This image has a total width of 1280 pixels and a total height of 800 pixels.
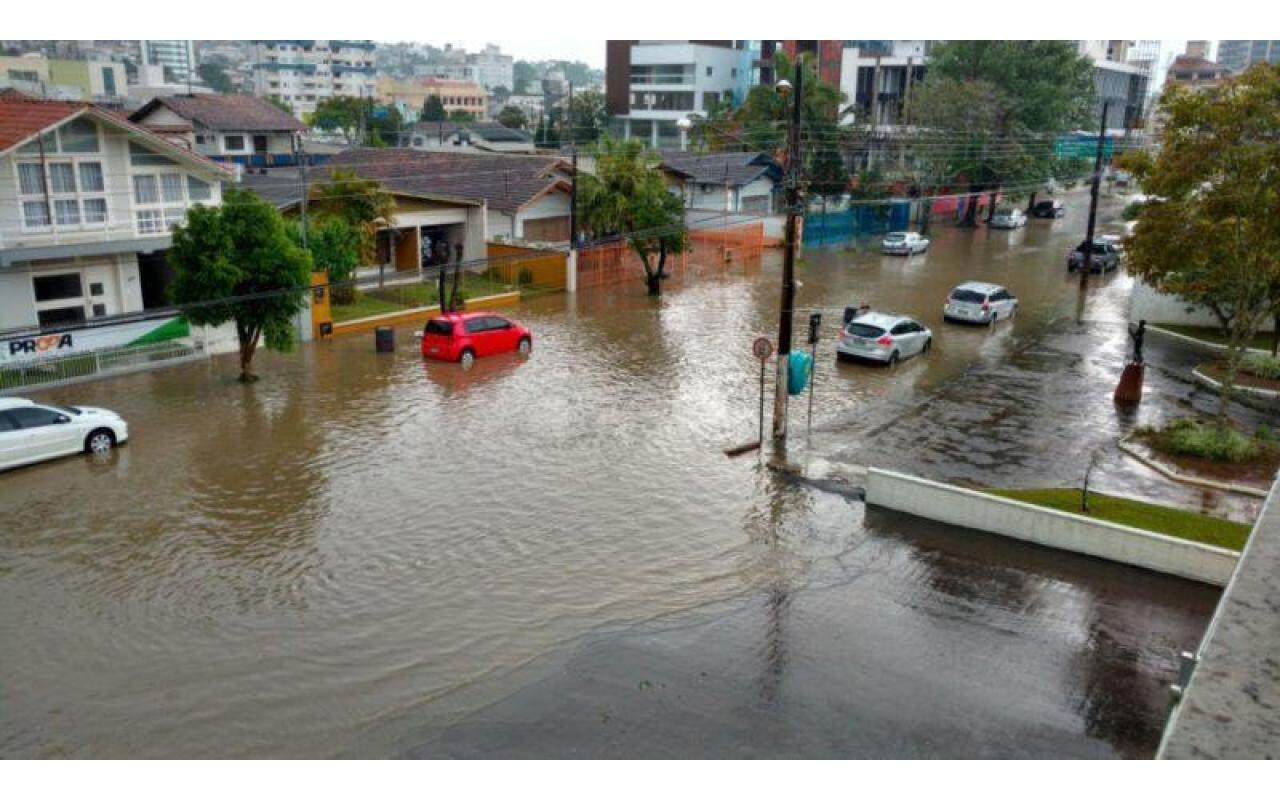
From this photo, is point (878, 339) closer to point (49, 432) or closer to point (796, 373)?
point (796, 373)

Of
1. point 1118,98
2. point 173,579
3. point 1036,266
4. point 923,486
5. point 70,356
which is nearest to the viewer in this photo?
Result: point 173,579

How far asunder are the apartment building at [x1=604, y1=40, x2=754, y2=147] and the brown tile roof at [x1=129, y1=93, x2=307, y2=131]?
44420 millimetres

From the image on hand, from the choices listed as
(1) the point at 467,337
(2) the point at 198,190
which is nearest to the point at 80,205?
(2) the point at 198,190

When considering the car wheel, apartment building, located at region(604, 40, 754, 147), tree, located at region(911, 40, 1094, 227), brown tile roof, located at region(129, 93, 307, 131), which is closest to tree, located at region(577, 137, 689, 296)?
the car wheel

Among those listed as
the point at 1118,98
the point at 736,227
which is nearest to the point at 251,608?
the point at 736,227

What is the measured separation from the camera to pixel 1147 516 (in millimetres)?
15172

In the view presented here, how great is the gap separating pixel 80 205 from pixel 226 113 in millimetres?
38051

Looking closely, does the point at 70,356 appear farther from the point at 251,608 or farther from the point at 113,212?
the point at 251,608

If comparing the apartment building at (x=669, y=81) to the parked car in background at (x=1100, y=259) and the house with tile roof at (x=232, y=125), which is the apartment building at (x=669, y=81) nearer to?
the house with tile roof at (x=232, y=125)

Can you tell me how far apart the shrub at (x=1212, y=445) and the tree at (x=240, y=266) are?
18.0m

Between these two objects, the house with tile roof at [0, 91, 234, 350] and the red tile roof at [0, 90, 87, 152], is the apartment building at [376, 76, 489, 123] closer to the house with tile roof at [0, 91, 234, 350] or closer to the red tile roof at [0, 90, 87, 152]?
the house with tile roof at [0, 91, 234, 350]

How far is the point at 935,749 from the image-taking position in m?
9.70

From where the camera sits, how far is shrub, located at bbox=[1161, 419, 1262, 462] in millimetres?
18500

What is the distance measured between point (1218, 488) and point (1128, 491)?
1.68m
